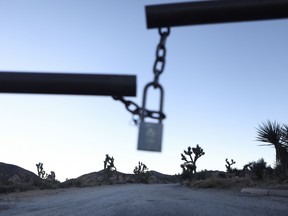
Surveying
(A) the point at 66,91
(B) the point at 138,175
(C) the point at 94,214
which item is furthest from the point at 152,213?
(B) the point at 138,175

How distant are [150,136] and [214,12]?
1030mm

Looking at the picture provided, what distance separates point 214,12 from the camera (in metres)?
3.41

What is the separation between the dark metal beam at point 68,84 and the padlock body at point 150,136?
374 mm

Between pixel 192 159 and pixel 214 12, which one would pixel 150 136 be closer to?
pixel 214 12

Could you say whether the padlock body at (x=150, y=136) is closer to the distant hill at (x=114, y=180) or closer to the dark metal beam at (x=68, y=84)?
the dark metal beam at (x=68, y=84)

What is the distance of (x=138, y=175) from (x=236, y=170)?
18808mm

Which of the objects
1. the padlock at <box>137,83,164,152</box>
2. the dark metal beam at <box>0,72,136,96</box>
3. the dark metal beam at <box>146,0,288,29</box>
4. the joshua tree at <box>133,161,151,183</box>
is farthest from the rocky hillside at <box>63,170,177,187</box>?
the padlock at <box>137,83,164,152</box>

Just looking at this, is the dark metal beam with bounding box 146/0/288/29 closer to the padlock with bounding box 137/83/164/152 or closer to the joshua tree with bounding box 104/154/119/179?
the padlock with bounding box 137/83/164/152

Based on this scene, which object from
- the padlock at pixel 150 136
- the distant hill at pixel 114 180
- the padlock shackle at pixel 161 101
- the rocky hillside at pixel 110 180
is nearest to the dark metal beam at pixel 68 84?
the padlock shackle at pixel 161 101

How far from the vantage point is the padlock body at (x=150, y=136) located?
118 inches

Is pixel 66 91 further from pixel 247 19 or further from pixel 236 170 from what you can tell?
pixel 236 170

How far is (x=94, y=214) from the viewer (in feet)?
35.8

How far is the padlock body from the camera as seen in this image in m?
2.99

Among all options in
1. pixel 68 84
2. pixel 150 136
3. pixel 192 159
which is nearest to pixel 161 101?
pixel 150 136
